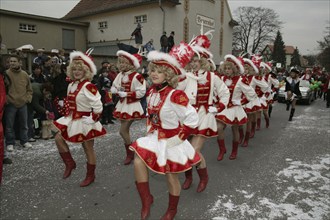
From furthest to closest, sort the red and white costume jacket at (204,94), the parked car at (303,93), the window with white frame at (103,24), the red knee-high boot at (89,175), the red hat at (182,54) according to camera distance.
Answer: the window with white frame at (103,24) < the parked car at (303,93) < the red and white costume jacket at (204,94) < the red knee-high boot at (89,175) < the red hat at (182,54)

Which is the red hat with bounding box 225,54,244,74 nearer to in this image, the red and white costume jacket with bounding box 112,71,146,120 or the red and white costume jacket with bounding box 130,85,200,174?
the red and white costume jacket with bounding box 112,71,146,120

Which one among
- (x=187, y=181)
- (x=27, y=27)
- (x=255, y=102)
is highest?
(x=27, y=27)

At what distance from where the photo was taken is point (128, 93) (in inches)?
219

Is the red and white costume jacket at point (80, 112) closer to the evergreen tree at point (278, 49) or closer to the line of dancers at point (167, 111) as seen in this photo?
the line of dancers at point (167, 111)

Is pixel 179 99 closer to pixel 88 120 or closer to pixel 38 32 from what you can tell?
pixel 88 120

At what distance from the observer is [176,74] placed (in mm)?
3398

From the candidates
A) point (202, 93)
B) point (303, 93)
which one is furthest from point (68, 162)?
point (303, 93)

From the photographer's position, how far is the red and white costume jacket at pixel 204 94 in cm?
461

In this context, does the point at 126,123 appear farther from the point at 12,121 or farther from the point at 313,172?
the point at 313,172

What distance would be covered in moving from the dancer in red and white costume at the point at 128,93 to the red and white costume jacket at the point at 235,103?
5.38 ft

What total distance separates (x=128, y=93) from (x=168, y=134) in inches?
97.7

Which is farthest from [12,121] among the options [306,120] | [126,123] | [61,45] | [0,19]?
[61,45]

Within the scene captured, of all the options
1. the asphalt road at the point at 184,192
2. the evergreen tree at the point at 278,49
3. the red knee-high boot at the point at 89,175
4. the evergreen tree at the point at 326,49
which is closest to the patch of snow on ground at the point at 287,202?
the asphalt road at the point at 184,192

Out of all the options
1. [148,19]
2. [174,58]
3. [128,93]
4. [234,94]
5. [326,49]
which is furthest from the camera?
[326,49]
